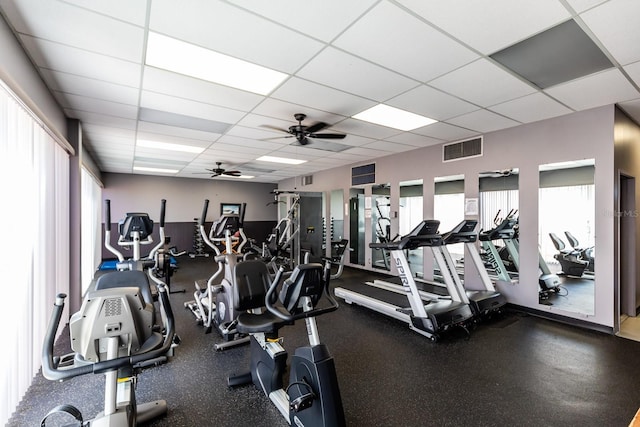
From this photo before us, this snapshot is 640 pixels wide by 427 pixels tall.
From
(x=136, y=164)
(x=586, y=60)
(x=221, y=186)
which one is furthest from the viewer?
(x=221, y=186)

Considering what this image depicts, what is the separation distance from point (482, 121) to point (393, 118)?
127 cm

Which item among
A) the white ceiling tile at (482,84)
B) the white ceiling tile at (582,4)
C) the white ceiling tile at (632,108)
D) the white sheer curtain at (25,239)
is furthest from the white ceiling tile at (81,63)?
the white ceiling tile at (632,108)

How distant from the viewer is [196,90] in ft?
10.4

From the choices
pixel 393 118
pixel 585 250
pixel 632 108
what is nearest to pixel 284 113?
pixel 393 118

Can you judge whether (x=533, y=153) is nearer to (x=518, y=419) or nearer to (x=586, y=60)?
(x=586, y=60)

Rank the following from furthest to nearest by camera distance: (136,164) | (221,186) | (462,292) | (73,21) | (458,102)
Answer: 1. (221,186)
2. (136,164)
3. (462,292)
4. (458,102)
5. (73,21)

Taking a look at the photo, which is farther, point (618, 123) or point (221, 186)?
point (221, 186)

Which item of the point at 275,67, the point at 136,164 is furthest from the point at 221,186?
the point at 275,67

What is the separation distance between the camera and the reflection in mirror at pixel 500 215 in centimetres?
441

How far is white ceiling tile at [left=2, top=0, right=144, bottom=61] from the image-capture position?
186 centimetres

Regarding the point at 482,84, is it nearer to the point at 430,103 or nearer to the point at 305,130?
the point at 430,103

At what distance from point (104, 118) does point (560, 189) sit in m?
6.30

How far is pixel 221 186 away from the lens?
415 inches

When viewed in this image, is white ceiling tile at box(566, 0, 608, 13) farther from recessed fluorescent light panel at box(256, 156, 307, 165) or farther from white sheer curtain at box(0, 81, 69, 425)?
recessed fluorescent light panel at box(256, 156, 307, 165)
